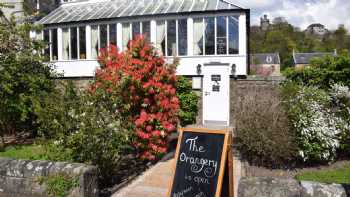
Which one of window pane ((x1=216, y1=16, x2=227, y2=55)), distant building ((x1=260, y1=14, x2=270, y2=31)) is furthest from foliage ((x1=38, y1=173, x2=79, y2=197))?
distant building ((x1=260, y1=14, x2=270, y2=31))

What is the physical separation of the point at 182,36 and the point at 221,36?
1.81 meters

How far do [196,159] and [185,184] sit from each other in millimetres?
365

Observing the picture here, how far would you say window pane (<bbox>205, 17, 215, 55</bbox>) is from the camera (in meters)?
14.0

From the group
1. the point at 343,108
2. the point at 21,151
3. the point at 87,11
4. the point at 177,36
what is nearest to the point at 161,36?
the point at 177,36

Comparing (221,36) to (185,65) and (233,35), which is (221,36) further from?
(185,65)

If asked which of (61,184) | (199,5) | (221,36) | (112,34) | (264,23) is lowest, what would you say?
(61,184)

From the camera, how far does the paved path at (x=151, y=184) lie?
226 inches

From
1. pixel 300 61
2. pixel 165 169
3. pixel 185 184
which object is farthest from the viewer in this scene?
pixel 300 61

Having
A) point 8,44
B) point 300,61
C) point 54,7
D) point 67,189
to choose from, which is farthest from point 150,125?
point 300,61

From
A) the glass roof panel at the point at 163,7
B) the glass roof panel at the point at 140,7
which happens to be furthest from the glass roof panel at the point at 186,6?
the glass roof panel at the point at 140,7

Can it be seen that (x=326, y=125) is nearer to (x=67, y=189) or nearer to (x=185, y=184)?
(x=185, y=184)

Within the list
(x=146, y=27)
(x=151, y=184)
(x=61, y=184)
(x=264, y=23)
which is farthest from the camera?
(x=264, y=23)

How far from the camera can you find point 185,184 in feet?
14.1

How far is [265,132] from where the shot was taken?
7.28 m
